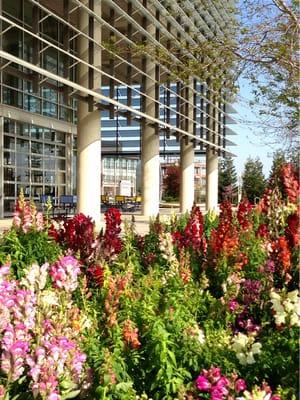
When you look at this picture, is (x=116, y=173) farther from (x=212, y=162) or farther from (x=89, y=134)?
(x=89, y=134)

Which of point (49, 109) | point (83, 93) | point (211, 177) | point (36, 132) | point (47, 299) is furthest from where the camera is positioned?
point (211, 177)

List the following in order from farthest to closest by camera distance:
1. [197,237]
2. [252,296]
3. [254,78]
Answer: [254,78], [197,237], [252,296]

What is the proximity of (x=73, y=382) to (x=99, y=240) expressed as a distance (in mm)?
2773

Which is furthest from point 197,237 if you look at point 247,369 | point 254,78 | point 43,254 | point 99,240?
point 254,78

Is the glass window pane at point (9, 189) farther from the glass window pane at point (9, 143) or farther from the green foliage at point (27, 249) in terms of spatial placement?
the green foliage at point (27, 249)

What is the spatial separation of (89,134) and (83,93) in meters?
1.35

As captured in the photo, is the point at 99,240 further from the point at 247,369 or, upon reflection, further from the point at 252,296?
the point at 247,369

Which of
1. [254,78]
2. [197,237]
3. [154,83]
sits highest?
[154,83]

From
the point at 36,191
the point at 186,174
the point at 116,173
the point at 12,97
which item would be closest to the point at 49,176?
the point at 36,191

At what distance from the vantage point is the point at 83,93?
18547mm

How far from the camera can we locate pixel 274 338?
3014mm

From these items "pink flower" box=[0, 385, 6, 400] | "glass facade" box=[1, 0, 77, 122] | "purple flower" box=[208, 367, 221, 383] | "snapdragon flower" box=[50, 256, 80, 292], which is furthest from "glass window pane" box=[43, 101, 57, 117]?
"purple flower" box=[208, 367, 221, 383]

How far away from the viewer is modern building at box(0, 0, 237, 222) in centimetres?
1812

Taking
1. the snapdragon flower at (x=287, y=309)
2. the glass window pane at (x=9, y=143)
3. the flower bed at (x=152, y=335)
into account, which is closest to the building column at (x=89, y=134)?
the glass window pane at (x=9, y=143)
